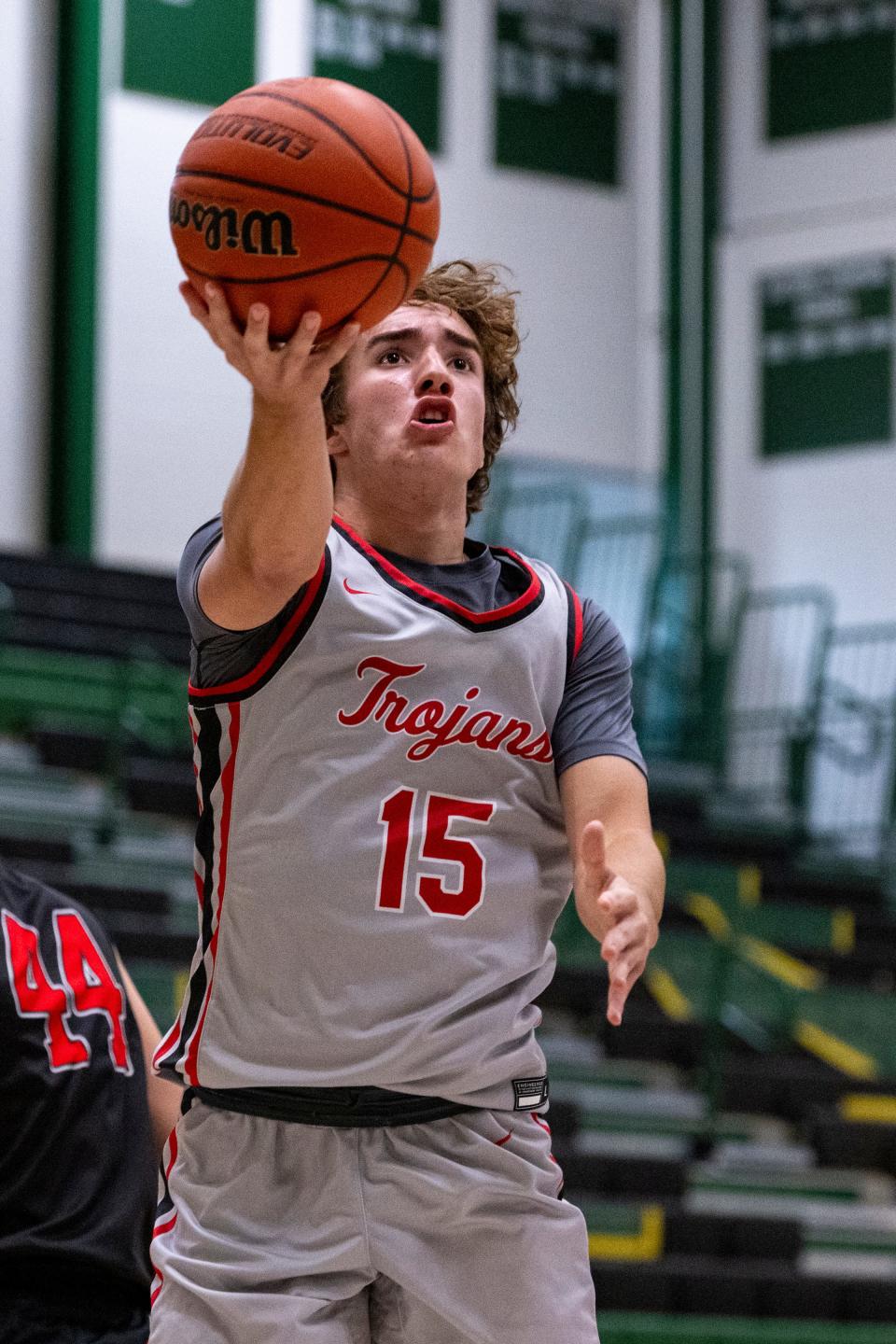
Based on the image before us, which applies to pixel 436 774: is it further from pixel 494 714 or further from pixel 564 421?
pixel 564 421

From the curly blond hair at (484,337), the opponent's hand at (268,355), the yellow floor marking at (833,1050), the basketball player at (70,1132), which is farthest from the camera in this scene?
the yellow floor marking at (833,1050)

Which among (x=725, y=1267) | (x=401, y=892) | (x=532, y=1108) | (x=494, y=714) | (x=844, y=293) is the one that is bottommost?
(x=725, y=1267)

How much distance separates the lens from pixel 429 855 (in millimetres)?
2375

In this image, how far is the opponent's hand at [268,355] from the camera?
2.04m

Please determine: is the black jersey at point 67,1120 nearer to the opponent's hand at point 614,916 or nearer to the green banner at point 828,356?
the opponent's hand at point 614,916

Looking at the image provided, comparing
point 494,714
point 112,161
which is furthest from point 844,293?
point 494,714

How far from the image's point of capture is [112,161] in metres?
11.5

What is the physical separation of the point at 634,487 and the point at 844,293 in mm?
1907

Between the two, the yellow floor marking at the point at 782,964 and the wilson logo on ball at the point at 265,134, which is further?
the yellow floor marking at the point at 782,964

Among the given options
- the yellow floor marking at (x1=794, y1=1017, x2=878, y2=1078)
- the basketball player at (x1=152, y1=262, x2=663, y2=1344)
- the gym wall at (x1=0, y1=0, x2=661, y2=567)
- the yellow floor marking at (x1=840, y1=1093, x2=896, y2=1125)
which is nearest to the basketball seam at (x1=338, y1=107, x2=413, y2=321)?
the basketball player at (x1=152, y1=262, x2=663, y2=1344)

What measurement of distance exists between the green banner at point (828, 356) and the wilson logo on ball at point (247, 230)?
11.3 metres

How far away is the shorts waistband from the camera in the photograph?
7.67ft

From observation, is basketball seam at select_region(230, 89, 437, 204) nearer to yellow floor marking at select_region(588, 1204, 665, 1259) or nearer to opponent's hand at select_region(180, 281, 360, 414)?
opponent's hand at select_region(180, 281, 360, 414)

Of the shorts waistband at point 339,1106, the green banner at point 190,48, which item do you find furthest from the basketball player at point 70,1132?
the green banner at point 190,48
